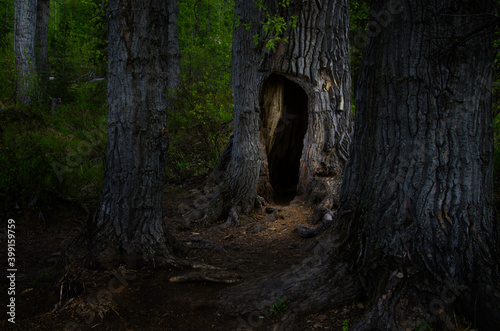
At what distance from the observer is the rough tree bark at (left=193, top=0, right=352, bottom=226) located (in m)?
5.76

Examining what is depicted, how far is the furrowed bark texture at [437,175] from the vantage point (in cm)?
217

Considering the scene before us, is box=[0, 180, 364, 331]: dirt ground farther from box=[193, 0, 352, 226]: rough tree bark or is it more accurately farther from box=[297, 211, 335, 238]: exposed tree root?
box=[193, 0, 352, 226]: rough tree bark

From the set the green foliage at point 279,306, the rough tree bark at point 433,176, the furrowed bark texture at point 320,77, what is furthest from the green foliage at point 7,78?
the rough tree bark at point 433,176

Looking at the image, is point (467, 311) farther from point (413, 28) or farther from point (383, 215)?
point (413, 28)

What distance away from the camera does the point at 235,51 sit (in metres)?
6.03

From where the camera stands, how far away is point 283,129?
6.82 metres

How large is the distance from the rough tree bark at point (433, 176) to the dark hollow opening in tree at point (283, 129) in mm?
3957

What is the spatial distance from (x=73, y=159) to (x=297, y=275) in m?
4.68

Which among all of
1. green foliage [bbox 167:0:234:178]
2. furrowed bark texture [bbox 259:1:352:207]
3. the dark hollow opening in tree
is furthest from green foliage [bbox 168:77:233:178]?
furrowed bark texture [bbox 259:1:352:207]

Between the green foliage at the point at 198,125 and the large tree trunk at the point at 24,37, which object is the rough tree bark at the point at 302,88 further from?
the large tree trunk at the point at 24,37

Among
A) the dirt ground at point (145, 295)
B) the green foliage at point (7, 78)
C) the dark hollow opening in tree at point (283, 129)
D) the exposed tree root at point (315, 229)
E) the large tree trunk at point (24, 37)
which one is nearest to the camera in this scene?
the dirt ground at point (145, 295)

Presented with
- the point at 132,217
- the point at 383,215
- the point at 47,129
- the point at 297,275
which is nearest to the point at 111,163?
the point at 132,217

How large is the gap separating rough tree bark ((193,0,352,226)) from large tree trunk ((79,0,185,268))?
2.50 m

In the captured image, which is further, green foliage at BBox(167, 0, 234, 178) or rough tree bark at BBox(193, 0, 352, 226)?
green foliage at BBox(167, 0, 234, 178)
